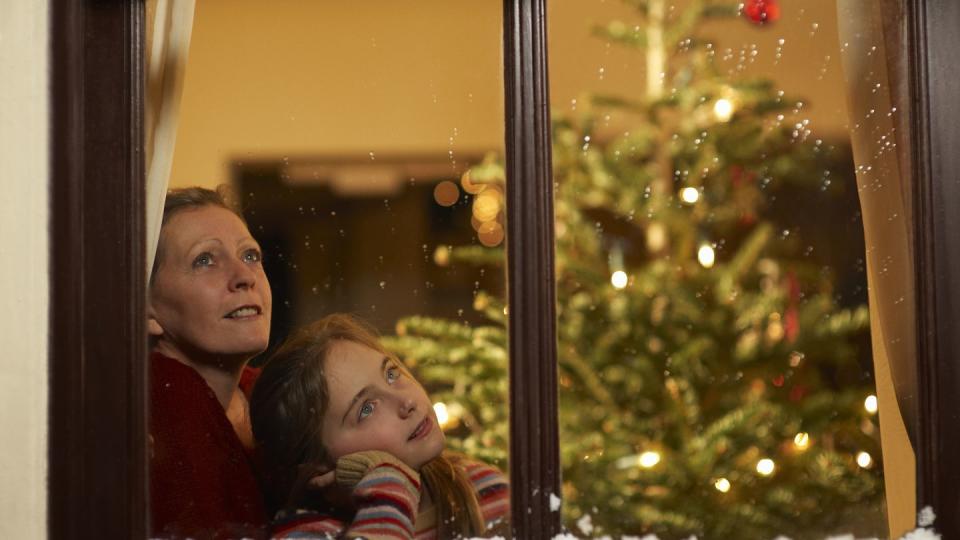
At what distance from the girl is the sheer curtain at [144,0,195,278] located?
323 mm

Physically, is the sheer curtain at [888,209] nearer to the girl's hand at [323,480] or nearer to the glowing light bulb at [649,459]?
the glowing light bulb at [649,459]

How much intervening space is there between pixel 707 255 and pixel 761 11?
429 mm

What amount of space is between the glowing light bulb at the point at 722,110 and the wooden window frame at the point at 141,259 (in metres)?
0.29

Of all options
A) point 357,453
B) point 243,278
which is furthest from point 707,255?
point 243,278

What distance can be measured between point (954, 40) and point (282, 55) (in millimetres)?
1148

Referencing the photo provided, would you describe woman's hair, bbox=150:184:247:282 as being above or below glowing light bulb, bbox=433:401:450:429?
above

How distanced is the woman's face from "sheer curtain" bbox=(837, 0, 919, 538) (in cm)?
104

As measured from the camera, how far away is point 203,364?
1.70 m

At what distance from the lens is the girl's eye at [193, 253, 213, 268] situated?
1703 mm

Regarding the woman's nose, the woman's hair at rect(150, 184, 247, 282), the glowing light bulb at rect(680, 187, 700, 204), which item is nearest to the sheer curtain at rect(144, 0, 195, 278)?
the woman's hair at rect(150, 184, 247, 282)

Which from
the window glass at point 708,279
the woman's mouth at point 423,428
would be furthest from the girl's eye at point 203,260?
the window glass at point 708,279

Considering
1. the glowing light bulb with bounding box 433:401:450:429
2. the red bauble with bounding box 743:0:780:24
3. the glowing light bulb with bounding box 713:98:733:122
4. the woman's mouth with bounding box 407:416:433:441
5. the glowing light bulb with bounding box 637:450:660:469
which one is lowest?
the glowing light bulb with bounding box 637:450:660:469

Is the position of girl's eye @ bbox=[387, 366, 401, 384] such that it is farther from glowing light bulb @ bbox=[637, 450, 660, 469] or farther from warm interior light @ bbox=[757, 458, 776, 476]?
warm interior light @ bbox=[757, 458, 776, 476]

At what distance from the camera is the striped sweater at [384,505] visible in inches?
65.9
